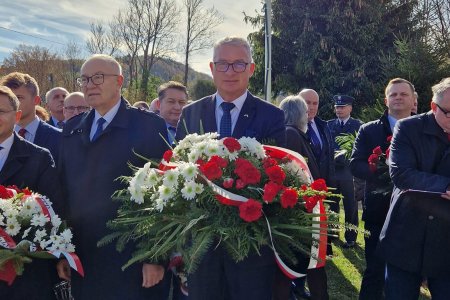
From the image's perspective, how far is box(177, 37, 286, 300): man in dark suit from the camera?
221 cm

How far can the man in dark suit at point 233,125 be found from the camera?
7.23ft

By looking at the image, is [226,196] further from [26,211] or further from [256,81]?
[256,81]

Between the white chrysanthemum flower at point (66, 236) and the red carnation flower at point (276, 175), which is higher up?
the red carnation flower at point (276, 175)

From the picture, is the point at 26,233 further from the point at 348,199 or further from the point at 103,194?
the point at 348,199

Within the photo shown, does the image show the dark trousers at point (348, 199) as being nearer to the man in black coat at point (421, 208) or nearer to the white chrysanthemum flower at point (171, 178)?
the man in black coat at point (421, 208)

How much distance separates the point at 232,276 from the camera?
221cm

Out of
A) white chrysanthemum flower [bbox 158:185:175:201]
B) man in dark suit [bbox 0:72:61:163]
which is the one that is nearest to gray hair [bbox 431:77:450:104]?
white chrysanthemum flower [bbox 158:185:175:201]

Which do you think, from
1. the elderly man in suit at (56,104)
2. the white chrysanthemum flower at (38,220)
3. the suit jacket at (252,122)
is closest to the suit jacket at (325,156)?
the suit jacket at (252,122)

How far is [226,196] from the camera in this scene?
194 centimetres

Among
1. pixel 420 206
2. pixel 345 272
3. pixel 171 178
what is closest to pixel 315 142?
pixel 345 272

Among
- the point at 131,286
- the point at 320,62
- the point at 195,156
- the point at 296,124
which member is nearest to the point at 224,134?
the point at 195,156

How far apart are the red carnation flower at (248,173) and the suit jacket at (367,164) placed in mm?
1932

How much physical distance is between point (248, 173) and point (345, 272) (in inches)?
148

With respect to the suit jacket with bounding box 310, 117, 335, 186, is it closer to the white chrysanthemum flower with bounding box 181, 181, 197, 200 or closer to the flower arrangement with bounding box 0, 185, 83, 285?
the white chrysanthemum flower with bounding box 181, 181, 197, 200
